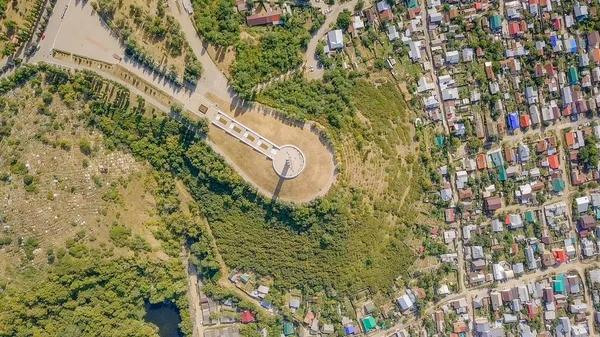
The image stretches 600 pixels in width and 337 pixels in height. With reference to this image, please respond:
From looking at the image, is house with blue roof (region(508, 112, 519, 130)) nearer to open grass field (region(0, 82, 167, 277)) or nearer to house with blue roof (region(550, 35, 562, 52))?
house with blue roof (region(550, 35, 562, 52))

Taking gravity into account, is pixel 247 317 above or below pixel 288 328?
below

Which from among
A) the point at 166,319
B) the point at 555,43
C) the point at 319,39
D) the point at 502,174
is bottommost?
the point at 166,319

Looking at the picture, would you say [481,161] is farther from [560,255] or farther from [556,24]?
[556,24]

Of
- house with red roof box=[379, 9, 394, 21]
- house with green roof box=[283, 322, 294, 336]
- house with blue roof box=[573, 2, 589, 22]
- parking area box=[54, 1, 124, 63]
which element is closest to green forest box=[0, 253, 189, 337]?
house with green roof box=[283, 322, 294, 336]

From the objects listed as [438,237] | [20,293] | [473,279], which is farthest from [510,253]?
[20,293]

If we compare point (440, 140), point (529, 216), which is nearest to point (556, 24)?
point (440, 140)

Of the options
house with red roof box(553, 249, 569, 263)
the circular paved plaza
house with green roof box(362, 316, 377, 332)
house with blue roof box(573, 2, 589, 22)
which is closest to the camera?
the circular paved plaza

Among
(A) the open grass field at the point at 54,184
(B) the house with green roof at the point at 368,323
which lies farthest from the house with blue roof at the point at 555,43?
(A) the open grass field at the point at 54,184
